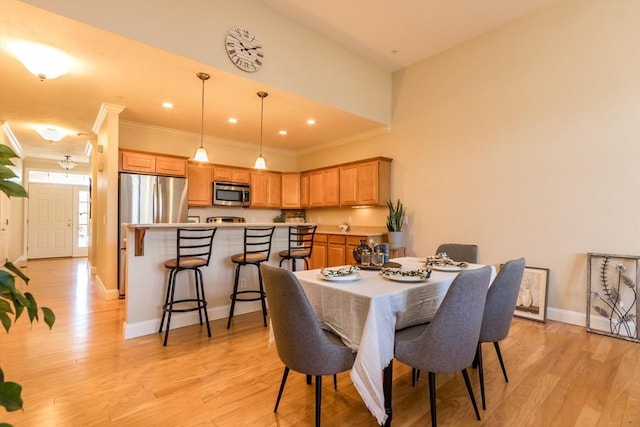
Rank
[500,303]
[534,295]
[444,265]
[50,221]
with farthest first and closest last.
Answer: [50,221] → [534,295] → [444,265] → [500,303]

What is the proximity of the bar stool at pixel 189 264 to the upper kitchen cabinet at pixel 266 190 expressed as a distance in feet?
9.81

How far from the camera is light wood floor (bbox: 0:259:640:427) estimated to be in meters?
1.86

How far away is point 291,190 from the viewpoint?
22.3ft

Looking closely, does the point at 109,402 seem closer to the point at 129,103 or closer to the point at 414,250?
the point at 129,103

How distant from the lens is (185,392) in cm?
213

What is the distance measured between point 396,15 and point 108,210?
4624mm

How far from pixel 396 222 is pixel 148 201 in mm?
3851

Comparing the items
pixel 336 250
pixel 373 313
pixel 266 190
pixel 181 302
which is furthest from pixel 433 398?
pixel 266 190

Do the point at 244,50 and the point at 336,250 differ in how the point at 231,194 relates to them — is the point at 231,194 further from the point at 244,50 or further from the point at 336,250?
the point at 244,50

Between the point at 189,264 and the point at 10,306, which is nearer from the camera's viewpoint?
the point at 10,306

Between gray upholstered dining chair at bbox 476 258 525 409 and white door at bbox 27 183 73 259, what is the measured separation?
427 inches

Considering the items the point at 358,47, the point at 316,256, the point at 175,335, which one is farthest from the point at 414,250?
the point at 175,335


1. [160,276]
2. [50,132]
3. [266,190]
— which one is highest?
[50,132]

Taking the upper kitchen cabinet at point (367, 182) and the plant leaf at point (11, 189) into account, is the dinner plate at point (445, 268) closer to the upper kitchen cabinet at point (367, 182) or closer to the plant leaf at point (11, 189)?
the plant leaf at point (11, 189)
